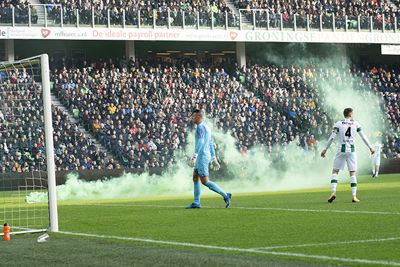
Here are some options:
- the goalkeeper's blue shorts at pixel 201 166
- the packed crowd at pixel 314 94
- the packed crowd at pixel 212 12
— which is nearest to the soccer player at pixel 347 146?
the goalkeeper's blue shorts at pixel 201 166

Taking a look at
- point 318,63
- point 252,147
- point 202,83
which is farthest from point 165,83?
point 318,63

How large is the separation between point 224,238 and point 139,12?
31.9 meters

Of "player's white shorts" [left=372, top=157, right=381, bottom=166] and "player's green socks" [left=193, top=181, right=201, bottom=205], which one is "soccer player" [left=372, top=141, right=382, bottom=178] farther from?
"player's green socks" [left=193, top=181, right=201, bottom=205]

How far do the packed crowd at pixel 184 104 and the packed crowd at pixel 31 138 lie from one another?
5.88 feet

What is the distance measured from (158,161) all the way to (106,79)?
6360mm

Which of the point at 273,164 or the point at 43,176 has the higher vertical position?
the point at 43,176

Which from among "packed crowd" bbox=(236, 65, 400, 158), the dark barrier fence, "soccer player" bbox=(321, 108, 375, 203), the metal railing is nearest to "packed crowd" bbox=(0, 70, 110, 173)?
the dark barrier fence

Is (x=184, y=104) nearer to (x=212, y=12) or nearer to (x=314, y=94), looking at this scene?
(x=212, y=12)

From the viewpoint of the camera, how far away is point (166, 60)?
43.6 metres

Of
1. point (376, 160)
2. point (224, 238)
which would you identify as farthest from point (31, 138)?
point (224, 238)

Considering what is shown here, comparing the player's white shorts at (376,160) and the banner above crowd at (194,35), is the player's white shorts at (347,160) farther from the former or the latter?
the banner above crowd at (194,35)

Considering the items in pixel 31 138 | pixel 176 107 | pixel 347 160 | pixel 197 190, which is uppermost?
pixel 176 107

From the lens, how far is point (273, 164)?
3659 cm

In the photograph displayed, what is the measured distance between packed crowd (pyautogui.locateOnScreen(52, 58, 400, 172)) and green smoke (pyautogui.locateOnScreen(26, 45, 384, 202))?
17.0 inches
